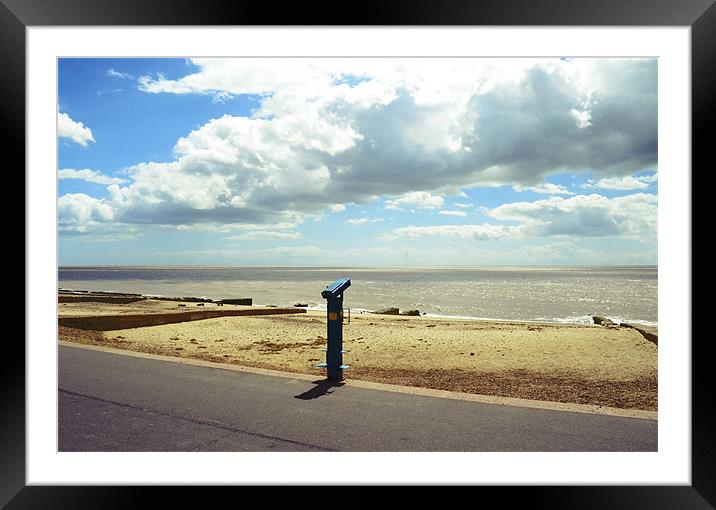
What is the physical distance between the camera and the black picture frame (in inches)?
128

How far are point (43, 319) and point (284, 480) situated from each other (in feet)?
7.25

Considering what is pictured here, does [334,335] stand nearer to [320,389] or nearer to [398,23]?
[320,389]

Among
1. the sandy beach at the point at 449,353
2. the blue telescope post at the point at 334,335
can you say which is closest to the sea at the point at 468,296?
the sandy beach at the point at 449,353

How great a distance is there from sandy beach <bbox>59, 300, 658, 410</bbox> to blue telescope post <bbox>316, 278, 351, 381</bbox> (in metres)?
0.79

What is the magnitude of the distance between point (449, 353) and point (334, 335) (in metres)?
4.45

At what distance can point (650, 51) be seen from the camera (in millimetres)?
3742

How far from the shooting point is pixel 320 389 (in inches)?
225

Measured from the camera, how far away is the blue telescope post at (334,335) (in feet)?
20.1

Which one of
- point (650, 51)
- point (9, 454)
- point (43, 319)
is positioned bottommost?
point (9, 454)

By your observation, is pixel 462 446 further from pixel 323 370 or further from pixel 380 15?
pixel 323 370

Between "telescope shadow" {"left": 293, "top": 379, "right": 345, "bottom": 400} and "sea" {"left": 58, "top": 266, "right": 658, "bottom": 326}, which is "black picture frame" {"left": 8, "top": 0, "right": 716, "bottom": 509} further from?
"sea" {"left": 58, "top": 266, "right": 658, "bottom": 326}

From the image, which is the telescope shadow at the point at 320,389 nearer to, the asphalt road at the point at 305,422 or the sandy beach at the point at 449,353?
the asphalt road at the point at 305,422

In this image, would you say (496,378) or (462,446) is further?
(496,378)

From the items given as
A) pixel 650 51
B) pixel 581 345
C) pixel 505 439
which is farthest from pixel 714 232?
pixel 581 345
